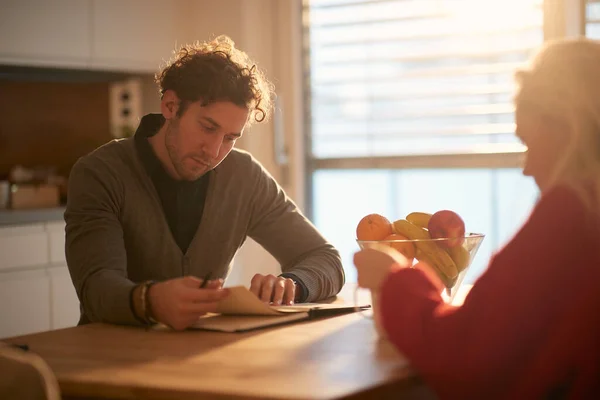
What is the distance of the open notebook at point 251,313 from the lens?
1777mm

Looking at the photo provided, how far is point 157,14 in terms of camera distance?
4.50 m

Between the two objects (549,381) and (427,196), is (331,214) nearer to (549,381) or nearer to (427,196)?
(427,196)

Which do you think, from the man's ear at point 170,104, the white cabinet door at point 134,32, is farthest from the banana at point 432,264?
the white cabinet door at point 134,32

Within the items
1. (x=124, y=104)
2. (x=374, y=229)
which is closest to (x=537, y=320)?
(x=374, y=229)

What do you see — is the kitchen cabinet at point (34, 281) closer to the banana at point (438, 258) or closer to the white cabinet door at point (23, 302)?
the white cabinet door at point (23, 302)

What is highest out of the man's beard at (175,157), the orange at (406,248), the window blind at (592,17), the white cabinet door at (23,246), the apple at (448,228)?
the window blind at (592,17)

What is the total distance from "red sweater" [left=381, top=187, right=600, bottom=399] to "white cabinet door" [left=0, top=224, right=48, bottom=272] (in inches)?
109

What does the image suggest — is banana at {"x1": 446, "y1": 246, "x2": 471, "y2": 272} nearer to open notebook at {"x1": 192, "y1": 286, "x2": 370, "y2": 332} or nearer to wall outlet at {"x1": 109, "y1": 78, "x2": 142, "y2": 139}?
open notebook at {"x1": 192, "y1": 286, "x2": 370, "y2": 332}

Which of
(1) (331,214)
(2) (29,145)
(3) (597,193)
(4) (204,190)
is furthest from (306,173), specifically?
(3) (597,193)

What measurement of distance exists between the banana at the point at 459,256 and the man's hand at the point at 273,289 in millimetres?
413

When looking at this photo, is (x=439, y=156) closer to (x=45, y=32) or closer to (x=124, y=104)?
(x=124, y=104)

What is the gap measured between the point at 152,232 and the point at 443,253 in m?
0.78

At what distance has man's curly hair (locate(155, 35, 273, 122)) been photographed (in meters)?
2.21

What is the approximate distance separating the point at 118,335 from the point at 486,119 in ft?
8.81
